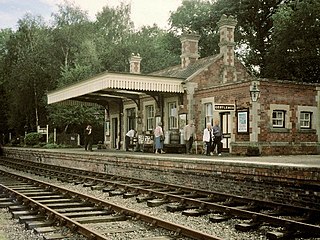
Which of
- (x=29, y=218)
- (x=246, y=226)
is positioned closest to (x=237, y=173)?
(x=246, y=226)

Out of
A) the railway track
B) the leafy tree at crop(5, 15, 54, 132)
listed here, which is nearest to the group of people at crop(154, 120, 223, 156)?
the railway track

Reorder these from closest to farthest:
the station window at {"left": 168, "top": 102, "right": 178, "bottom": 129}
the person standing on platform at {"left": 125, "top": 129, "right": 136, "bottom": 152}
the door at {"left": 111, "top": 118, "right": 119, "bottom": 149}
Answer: the station window at {"left": 168, "top": 102, "right": 178, "bottom": 129}
the person standing on platform at {"left": 125, "top": 129, "right": 136, "bottom": 152}
the door at {"left": 111, "top": 118, "right": 119, "bottom": 149}

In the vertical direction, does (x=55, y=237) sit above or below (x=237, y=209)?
below

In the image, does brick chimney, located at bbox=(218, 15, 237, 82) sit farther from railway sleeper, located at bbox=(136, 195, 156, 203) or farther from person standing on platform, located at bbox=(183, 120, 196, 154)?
railway sleeper, located at bbox=(136, 195, 156, 203)

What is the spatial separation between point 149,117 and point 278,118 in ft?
29.5

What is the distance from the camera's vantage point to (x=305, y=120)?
67.7ft

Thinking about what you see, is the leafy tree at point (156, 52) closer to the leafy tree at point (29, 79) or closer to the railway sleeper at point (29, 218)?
the leafy tree at point (29, 79)

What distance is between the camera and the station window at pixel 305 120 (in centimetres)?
2045

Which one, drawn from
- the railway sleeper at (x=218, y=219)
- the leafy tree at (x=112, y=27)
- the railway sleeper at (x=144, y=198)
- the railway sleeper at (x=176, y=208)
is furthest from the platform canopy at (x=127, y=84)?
the leafy tree at (x=112, y=27)

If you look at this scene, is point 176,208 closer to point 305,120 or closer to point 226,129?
point 226,129

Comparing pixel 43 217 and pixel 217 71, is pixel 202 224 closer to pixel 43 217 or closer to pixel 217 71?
pixel 43 217

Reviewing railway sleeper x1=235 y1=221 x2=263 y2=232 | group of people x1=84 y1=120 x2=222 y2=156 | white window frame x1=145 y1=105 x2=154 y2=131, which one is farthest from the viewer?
white window frame x1=145 y1=105 x2=154 y2=131

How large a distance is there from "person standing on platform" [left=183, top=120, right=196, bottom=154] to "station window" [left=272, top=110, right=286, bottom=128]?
4274mm

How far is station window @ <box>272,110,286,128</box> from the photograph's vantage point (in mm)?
19531
